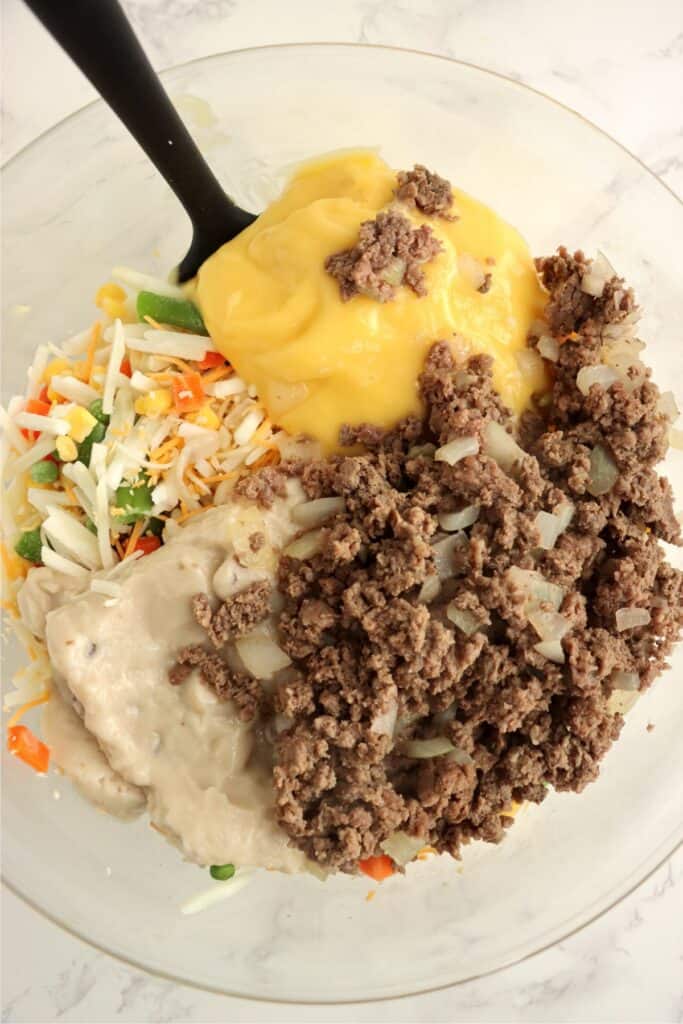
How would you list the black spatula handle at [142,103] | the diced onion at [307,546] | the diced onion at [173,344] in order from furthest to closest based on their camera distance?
1. the diced onion at [173,344]
2. the diced onion at [307,546]
3. the black spatula handle at [142,103]

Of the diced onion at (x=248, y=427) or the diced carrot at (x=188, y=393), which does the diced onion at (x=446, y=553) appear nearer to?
the diced onion at (x=248, y=427)

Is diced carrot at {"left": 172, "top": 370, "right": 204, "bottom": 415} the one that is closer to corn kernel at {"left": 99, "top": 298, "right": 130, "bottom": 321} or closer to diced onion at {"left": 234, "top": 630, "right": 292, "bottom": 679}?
corn kernel at {"left": 99, "top": 298, "right": 130, "bottom": 321}

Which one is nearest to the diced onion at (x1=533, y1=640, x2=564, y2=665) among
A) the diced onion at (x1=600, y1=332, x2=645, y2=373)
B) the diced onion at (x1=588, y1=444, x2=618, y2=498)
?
the diced onion at (x1=588, y1=444, x2=618, y2=498)

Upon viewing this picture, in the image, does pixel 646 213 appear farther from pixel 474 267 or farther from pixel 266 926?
pixel 266 926

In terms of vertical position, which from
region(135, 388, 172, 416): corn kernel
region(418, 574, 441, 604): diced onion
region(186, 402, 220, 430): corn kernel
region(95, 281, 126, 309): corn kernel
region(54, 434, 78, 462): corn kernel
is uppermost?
region(95, 281, 126, 309): corn kernel

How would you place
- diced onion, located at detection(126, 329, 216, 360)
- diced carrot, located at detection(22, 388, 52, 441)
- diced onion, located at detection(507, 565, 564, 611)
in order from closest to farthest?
1. diced onion, located at detection(507, 565, 564, 611)
2. diced onion, located at detection(126, 329, 216, 360)
3. diced carrot, located at detection(22, 388, 52, 441)

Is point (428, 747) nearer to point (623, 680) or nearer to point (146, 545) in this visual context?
point (623, 680)

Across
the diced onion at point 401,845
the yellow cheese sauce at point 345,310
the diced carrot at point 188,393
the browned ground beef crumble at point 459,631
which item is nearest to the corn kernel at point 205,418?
the diced carrot at point 188,393
